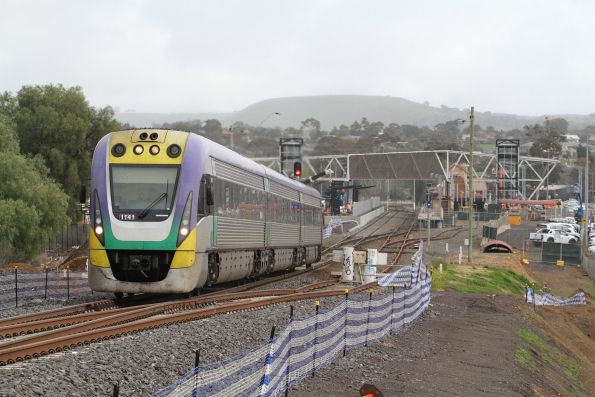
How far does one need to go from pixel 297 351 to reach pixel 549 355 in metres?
13.7

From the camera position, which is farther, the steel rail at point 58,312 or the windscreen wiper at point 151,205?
the windscreen wiper at point 151,205

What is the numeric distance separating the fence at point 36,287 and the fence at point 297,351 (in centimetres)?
834

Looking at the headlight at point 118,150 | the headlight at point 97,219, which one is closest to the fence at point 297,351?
the headlight at point 97,219

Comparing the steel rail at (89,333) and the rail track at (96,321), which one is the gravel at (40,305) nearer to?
the rail track at (96,321)

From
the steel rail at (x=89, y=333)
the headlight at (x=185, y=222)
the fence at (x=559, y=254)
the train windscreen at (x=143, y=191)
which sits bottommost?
the fence at (x=559, y=254)

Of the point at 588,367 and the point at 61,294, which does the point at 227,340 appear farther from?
the point at 588,367

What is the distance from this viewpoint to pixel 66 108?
65.0 meters

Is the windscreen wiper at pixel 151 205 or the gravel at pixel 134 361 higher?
the windscreen wiper at pixel 151 205

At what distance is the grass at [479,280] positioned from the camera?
124 feet

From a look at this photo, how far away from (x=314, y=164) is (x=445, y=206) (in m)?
73.9

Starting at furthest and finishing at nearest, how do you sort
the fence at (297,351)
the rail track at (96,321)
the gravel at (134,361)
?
1. the rail track at (96,321)
2. the gravel at (134,361)
3. the fence at (297,351)

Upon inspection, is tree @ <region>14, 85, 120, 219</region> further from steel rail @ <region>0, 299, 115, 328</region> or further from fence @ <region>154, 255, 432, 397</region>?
fence @ <region>154, 255, 432, 397</region>

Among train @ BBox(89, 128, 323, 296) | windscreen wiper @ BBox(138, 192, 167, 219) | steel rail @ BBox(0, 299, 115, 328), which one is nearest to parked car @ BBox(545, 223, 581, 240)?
train @ BBox(89, 128, 323, 296)

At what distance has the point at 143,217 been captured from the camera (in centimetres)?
2009
